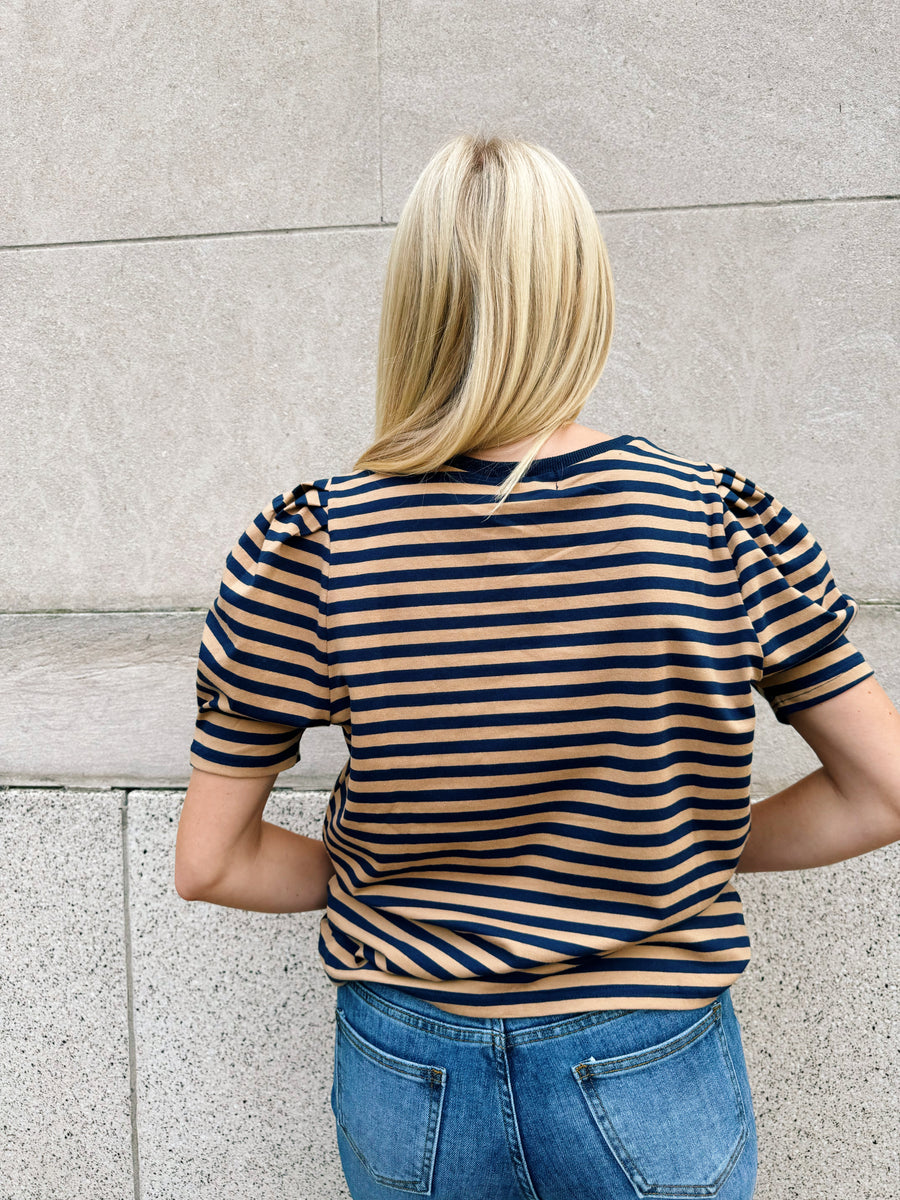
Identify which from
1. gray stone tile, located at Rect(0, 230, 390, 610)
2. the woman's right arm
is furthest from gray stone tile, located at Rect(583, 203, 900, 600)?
the woman's right arm

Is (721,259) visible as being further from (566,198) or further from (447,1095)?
(447,1095)

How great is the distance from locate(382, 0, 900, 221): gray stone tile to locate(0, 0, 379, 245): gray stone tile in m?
0.17

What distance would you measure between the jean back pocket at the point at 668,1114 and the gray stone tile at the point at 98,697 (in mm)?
1604

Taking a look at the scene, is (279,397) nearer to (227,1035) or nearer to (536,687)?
(536,687)

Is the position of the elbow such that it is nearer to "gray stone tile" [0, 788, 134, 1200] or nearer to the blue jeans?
the blue jeans

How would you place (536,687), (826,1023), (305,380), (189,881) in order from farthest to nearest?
1. (305,380)
2. (826,1023)
3. (189,881)
4. (536,687)

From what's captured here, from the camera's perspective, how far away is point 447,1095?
1.23 metres

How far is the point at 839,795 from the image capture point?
4.90 ft

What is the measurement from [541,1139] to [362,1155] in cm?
29

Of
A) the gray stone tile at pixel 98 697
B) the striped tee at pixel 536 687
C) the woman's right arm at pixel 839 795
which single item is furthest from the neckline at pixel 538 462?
the gray stone tile at pixel 98 697

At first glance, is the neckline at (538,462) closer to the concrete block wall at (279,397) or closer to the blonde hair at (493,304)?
the blonde hair at (493,304)

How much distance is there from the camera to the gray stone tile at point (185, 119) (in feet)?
8.02

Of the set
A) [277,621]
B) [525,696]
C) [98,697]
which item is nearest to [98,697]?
[98,697]

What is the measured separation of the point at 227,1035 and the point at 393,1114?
144 cm
